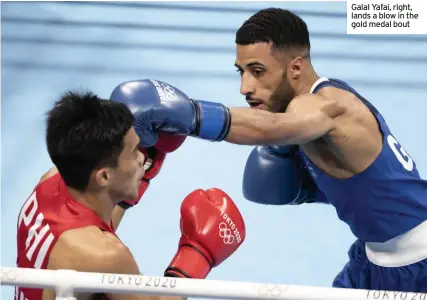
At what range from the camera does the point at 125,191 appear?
1.86m

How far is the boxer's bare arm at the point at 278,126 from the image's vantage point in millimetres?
2025

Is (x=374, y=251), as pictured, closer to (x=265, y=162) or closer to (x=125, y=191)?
(x=265, y=162)

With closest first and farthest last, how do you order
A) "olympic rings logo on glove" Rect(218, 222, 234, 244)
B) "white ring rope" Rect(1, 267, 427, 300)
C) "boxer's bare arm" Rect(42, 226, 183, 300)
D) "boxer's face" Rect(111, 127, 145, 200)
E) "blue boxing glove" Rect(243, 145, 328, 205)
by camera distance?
1. "white ring rope" Rect(1, 267, 427, 300)
2. "boxer's bare arm" Rect(42, 226, 183, 300)
3. "boxer's face" Rect(111, 127, 145, 200)
4. "olympic rings logo on glove" Rect(218, 222, 234, 244)
5. "blue boxing glove" Rect(243, 145, 328, 205)

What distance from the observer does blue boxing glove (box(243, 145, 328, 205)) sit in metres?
2.53

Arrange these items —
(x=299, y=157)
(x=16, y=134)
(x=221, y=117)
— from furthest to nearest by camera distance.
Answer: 1. (x=16, y=134)
2. (x=299, y=157)
3. (x=221, y=117)

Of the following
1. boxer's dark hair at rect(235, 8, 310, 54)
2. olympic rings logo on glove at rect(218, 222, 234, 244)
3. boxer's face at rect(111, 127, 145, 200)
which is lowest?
olympic rings logo on glove at rect(218, 222, 234, 244)

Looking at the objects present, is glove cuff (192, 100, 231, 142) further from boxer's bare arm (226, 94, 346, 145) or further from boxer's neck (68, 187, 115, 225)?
boxer's neck (68, 187, 115, 225)

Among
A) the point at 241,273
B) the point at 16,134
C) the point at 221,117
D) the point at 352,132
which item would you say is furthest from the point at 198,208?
the point at 16,134

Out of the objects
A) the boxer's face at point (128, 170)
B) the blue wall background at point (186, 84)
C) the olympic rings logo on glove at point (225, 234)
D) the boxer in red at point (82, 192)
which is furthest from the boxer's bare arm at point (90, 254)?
the blue wall background at point (186, 84)

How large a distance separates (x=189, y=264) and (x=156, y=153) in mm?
358

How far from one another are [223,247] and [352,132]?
1.41 feet
